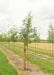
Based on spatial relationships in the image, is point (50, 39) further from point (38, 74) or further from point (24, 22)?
point (38, 74)

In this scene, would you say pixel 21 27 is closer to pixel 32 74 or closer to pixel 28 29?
pixel 28 29

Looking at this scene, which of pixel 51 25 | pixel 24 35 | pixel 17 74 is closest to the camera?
pixel 17 74

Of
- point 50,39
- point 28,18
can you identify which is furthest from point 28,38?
point 50,39

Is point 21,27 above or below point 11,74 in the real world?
above

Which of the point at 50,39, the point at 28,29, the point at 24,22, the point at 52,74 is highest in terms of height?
the point at 24,22

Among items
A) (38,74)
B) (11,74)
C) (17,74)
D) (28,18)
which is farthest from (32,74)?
(28,18)

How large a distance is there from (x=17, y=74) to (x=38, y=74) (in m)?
1.41

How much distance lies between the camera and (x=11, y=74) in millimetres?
5770

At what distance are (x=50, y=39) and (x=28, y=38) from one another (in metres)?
6.90

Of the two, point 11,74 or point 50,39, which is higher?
point 50,39

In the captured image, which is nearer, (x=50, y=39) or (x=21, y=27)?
(x=21, y=27)

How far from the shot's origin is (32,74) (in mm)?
5863

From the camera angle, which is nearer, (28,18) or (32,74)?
(32,74)

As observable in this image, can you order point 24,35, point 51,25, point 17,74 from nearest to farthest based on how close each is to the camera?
point 17,74 < point 24,35 < point 51,25
